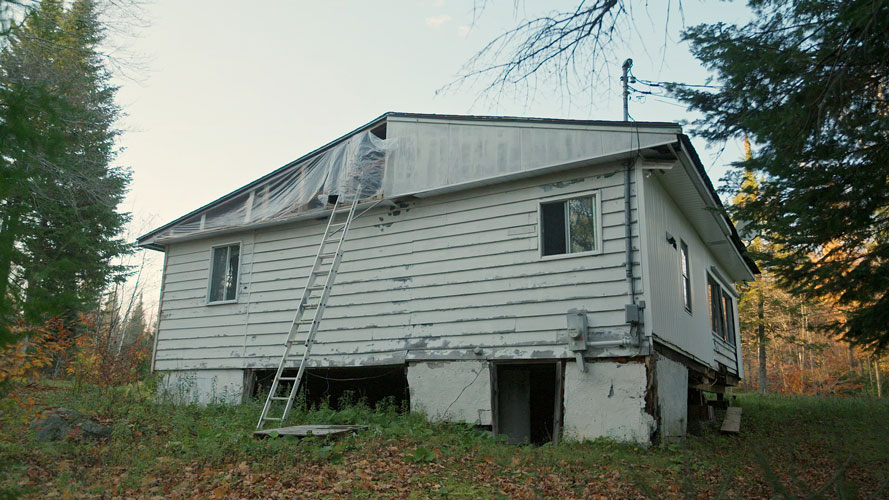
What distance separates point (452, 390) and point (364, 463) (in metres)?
3.24

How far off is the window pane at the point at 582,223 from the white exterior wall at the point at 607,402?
1899 millimetres

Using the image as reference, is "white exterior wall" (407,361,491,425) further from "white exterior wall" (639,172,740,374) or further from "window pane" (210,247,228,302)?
"window pane" (210,247,228,302)

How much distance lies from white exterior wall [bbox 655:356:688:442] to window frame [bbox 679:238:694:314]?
1536 mm

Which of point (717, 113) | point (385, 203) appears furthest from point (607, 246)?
point (385, 203)

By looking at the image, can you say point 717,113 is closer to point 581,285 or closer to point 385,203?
point 581,285

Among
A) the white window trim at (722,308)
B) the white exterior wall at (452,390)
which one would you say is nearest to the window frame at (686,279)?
the white window trim at (722,308)

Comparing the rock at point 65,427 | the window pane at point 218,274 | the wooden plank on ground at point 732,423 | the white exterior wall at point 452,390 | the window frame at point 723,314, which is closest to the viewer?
the rock at point 65,427

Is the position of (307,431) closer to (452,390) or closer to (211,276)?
(452,390)

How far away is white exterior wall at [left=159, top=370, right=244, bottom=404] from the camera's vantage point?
13.5 metres

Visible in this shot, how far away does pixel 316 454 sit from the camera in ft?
27.0

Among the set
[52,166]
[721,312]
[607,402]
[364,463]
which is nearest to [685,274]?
[607,402]

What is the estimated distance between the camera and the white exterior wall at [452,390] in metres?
10.7

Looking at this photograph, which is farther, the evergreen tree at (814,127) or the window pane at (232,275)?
the window pane at (232,275)

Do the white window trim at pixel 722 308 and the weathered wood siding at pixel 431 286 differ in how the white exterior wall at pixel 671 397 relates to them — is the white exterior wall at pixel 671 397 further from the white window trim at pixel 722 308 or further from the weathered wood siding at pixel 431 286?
the white window trim at pixel 722 308
